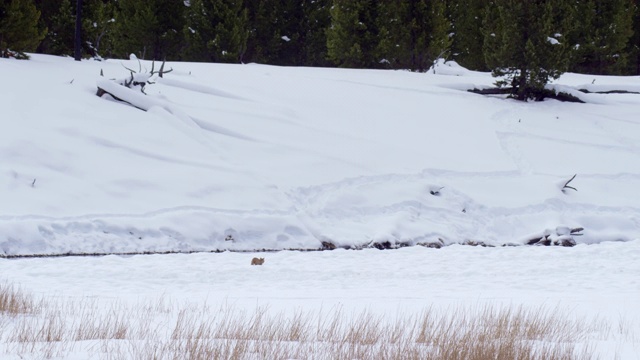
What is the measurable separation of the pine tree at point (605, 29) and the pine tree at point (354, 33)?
9.99 m

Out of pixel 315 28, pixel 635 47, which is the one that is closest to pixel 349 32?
pixel 315 28

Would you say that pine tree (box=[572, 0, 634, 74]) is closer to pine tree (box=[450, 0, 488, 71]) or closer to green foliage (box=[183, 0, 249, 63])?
pine tree (box=[450, 0, 488, 71])

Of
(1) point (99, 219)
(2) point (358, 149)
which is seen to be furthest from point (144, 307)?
(2) point (358, 149)

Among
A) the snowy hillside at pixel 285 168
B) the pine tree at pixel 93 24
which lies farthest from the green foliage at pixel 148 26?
the snowy hillside at pixel 285 168

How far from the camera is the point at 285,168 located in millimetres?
16234

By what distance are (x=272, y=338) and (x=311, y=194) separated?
9460 mm

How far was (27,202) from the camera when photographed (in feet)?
41.9

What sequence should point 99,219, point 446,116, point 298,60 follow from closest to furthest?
point 99,219 → point 446,116 → point 298,60

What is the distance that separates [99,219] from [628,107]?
1825 centimetres

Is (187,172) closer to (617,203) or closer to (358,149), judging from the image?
(358,149)

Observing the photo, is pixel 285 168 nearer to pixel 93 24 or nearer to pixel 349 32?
pixel 93 24

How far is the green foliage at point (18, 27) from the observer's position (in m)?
21.1

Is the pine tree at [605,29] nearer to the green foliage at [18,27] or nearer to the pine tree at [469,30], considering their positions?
the pine tree at [469,30]

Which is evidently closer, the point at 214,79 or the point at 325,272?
the point at 325,272
